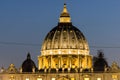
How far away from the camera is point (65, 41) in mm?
163125

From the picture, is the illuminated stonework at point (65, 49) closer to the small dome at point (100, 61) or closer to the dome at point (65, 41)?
the dome at point (65, 41)

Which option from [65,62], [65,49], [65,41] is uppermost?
[65,41]

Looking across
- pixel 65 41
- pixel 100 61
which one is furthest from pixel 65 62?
pixel 100 61

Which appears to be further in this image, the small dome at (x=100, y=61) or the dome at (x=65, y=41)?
the small dome at (x=100, y=61)

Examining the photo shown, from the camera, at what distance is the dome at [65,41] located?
531ft

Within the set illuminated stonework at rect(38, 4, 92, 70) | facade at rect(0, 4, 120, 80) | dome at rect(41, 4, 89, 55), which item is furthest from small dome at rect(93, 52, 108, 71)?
dome at rect(41, 4, 89, 55)

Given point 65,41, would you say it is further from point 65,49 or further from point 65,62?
point 65,62

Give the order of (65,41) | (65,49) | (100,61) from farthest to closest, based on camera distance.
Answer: (100,61), (65,41), (65,49)

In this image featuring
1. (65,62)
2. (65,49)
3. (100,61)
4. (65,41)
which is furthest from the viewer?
(100,61)

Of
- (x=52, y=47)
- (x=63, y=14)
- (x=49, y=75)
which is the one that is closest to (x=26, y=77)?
(x=49, y=75)

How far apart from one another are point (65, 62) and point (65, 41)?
22.9ft

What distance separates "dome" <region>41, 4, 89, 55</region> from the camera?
531ft

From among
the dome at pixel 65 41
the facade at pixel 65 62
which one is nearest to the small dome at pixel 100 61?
the facade at pixel 65 62

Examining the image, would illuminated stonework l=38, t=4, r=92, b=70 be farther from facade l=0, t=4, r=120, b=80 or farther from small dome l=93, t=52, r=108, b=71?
small dome l=93, t=52, r=108, b=71
